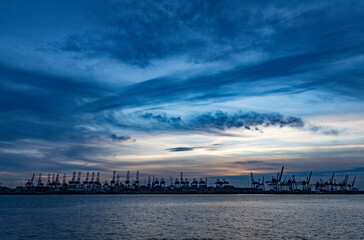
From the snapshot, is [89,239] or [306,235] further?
[306,235]

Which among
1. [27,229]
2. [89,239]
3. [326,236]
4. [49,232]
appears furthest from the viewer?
[27,229]

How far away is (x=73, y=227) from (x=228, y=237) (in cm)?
2209

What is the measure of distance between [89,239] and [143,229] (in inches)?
380

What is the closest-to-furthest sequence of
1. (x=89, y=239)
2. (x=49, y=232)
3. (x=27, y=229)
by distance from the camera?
1. (x=89, y=239)
2. (x=49, y=232)
3. (x=27, y=229)

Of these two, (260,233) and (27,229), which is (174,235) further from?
(27,229)

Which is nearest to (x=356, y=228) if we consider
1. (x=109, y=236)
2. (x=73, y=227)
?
(x=109, y=236)

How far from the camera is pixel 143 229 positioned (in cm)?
4300

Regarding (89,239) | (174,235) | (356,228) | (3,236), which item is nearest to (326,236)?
(356,228)

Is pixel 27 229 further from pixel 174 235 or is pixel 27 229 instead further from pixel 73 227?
pixel 174 235

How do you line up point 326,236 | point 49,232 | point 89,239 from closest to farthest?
point 89,239 < point 326,236 < point 49,232

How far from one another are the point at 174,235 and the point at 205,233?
160 inches

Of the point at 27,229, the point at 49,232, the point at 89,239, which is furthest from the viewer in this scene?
the point at 27,229

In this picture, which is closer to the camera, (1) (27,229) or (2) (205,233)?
(2) (205,233)

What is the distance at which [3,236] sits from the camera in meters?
36.7
